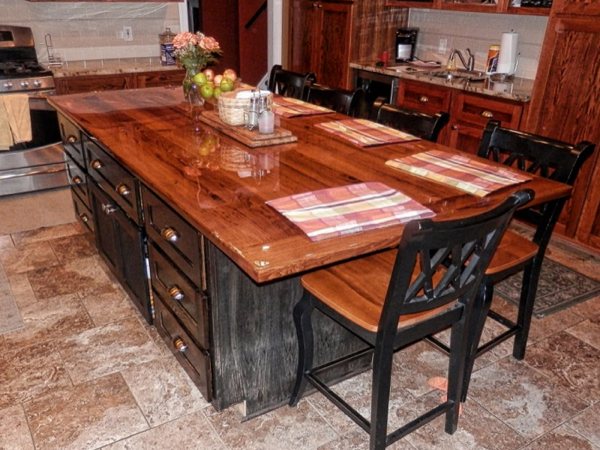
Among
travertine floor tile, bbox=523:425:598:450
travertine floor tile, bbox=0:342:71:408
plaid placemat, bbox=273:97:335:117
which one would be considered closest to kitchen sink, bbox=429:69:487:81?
plaid placemat, bbox=273:97:335:117

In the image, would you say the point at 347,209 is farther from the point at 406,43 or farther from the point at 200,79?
the point at 406,43

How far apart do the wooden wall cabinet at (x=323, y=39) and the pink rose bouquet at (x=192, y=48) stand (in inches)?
85.5

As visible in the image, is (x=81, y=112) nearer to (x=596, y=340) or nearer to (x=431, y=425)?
(x=431, y=425)

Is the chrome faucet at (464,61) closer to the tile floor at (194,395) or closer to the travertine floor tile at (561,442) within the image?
the tile floor at (194,395)

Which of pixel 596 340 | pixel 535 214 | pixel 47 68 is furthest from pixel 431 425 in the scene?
pixel 47 68

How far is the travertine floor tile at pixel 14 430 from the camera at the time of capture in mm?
1831

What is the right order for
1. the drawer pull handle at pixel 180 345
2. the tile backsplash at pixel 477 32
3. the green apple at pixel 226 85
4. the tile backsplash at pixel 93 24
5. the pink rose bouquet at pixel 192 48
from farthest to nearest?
the tile backsplash at pixel 93 24
the tile backsplash at pixel 477 32
the pink rose bouquet at pixel 192 48
the green apple at pixel 226 85
the drawer pull handle at pixel 180 345

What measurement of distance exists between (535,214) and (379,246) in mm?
930

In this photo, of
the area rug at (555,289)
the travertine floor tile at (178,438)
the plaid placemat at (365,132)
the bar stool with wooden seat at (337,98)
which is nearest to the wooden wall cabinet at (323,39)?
the bar stool with wooden seat at (337,98)

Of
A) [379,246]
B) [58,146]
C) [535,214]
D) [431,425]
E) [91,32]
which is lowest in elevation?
[431,425]

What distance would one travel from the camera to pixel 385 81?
434 centimetres

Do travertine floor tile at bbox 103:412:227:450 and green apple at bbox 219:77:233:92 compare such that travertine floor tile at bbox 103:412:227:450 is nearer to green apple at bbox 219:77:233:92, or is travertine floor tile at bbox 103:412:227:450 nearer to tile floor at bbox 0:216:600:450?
tile floor at bbox 0:216:600:450

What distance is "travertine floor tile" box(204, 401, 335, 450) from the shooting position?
186cm

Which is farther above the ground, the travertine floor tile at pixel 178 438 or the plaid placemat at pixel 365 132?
the plaid placemat at pixel 365 132
